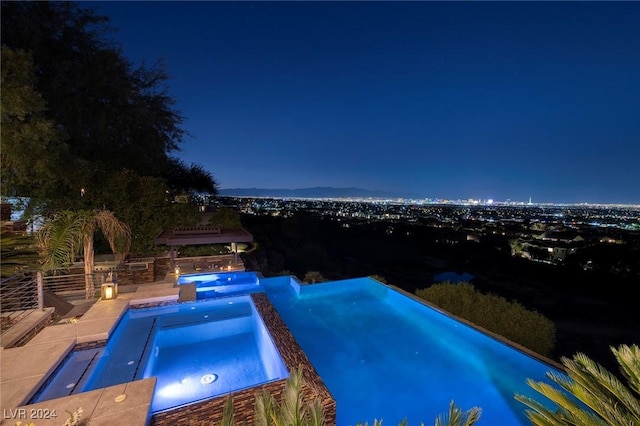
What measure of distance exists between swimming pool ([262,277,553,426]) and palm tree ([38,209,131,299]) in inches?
237

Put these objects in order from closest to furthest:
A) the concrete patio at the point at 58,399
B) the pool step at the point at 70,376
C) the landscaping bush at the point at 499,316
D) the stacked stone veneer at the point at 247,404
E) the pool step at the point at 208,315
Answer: the concrete patio at the point at 58,399
the stacked stone veneer at the point at 247,404
the pool step at the point at 70,376
the pool step at the point at 208,315
the landscaping bush at the point at 499,316

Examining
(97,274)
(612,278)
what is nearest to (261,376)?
(97,274)

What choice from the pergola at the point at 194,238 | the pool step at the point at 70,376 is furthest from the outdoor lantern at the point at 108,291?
the pergola at the point at 194,238

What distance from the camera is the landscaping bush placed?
10.2 m

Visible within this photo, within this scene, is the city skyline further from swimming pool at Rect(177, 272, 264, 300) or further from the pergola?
swimming pool at Rect(177, 272, 264, 300)

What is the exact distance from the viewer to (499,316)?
10617mm

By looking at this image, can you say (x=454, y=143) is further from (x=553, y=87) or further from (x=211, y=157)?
(x=211, y=157)

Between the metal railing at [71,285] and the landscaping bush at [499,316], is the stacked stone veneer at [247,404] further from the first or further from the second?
the landscaping bush at [499,316]

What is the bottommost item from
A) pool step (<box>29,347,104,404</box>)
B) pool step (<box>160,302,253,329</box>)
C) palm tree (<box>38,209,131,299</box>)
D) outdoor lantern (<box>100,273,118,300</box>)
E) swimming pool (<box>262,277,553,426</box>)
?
swimming pool (<box>262,277,553,426</box>)

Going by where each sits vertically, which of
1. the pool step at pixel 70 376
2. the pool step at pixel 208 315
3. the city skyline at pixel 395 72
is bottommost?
the pool step at pixel 208 315

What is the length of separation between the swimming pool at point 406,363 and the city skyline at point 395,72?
12979 millimetres

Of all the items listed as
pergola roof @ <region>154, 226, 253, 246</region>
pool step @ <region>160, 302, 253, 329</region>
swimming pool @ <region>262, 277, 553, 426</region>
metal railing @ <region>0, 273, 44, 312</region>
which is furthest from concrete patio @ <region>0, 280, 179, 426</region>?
pergola roof @ <region>154, 226, 253, 246</region>

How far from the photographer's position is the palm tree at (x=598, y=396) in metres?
2.89

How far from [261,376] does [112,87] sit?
12.9 meters
